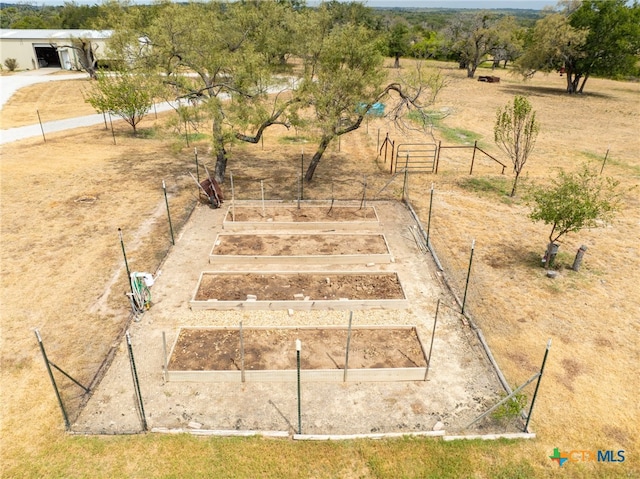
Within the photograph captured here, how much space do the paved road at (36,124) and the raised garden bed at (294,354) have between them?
2310 cm

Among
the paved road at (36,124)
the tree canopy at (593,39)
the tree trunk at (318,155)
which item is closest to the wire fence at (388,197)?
the tree trunk at (318,155)

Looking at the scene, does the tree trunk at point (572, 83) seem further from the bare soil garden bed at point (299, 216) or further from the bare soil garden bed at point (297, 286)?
the bare soil garden bed at point (297, 286)

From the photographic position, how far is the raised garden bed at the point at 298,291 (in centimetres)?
1151

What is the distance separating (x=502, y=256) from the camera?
1438 centimetres

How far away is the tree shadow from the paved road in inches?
1389

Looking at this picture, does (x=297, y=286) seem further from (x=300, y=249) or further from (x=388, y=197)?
(x=388, y=197)

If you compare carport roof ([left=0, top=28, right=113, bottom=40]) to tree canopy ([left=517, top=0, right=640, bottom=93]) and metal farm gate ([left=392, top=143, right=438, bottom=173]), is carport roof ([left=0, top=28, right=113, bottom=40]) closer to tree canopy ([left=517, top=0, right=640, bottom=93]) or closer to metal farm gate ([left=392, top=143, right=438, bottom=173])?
metal farm gate ([left=392, top=143, right=438, bottom=173])

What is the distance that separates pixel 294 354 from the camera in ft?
32.7

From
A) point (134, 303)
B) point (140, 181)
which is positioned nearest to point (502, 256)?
point (134, 303)

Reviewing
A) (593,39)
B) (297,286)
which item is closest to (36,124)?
(297,286)

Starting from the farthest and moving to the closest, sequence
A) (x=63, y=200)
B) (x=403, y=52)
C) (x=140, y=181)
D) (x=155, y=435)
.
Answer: (x=403, y=52) → (x=140, y=181) → (x=63, y=200) → (x=155, y=435)

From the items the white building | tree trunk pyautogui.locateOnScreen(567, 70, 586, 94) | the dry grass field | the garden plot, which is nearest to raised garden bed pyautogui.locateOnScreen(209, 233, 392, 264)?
the garden plot

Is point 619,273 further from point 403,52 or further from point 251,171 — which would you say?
point 403,52

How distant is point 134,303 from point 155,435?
13.3 ft
